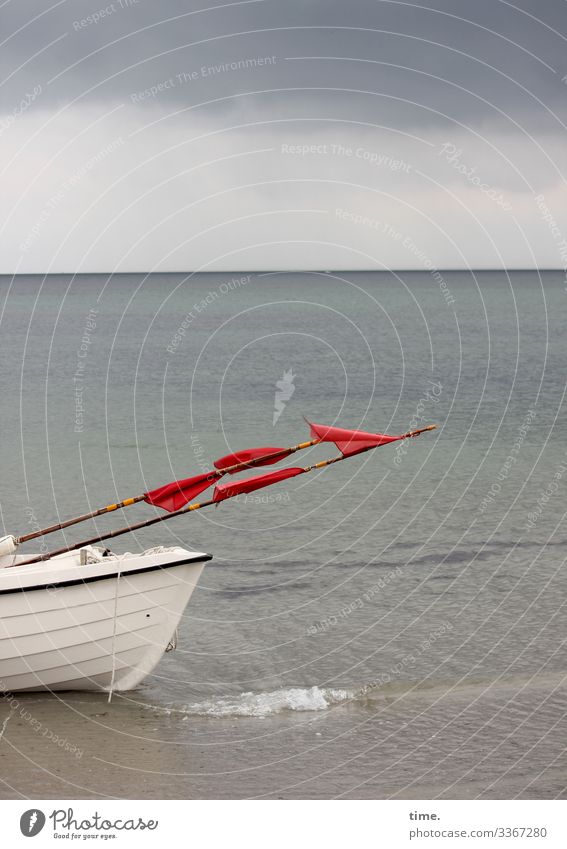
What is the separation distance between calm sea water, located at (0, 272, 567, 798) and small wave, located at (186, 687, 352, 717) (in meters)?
0.05

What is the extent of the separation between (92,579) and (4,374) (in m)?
59.3

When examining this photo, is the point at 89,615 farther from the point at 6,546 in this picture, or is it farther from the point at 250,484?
the point at 250,484

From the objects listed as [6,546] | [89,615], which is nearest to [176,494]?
[89,615]

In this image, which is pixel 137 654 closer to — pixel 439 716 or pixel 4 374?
pixel 439 716

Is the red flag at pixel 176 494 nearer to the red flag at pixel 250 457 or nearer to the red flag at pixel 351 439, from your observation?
the red flag at pixel 250 457

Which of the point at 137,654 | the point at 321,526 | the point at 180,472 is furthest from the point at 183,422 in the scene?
the point at 137,654

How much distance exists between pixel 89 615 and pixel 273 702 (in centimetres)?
324

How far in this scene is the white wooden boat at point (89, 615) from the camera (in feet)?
58.6

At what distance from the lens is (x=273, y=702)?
19328 millimetres

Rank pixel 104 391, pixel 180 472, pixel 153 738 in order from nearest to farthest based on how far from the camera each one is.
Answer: pixel 153 738 < pixel 180 472 < pixel 104 391

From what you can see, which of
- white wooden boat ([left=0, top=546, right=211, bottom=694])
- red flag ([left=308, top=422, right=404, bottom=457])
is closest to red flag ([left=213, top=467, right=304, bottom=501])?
red flag ([left=308, top=422, right=404, bottom=457])

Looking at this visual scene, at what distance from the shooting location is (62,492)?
35062mm

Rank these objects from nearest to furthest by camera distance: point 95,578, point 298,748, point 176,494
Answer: point 298,748, point 95,578, point 176,494

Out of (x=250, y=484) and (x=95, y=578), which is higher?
(x=250, y=484)
